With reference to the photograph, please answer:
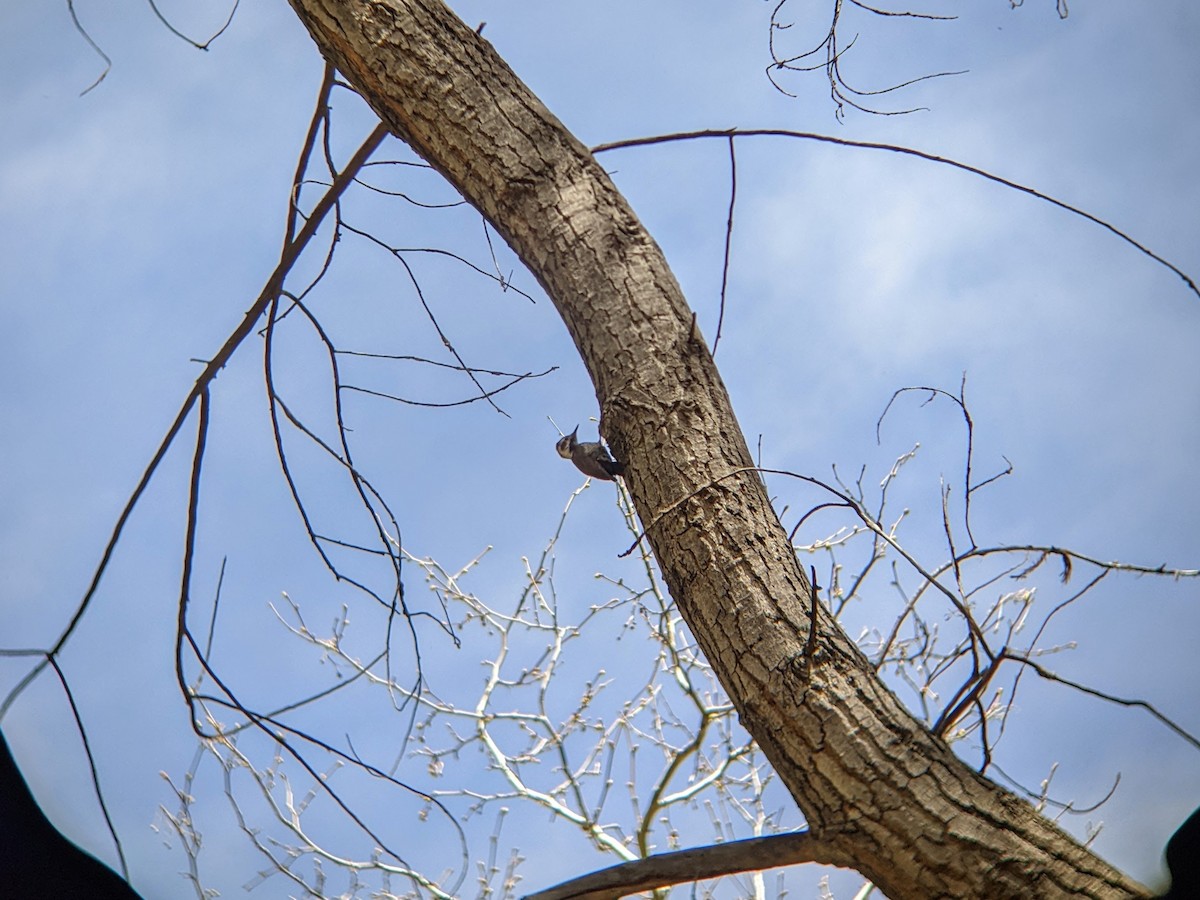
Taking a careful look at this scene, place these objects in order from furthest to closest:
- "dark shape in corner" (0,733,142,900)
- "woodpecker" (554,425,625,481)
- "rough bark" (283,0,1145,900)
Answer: "woodpecker" (554,425,625,481) < "rough bark" (283,0,1145,900) < "dark shape in corner" (0,733,142,900)

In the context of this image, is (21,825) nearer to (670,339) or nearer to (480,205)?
(670,339)

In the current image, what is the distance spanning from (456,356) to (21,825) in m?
1.33

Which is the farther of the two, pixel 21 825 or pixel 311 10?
pixel 311 10

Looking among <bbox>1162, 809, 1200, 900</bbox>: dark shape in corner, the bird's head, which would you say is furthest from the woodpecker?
<bbox>1162, 809, 1200, 900</bbox>: dark shape in corner

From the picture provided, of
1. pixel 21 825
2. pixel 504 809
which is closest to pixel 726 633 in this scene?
pixel 21 825

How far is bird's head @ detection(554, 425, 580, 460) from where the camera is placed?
1.61m

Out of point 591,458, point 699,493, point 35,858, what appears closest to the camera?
point 35,858

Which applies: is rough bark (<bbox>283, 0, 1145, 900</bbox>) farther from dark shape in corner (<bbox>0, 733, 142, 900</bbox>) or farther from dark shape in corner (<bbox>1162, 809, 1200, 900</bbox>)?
dark shape in corner (<bbox>0, 733, 142, 900</bbox>)

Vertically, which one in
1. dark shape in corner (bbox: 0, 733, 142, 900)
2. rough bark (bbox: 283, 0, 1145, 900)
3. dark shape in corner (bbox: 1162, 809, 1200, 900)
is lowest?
dark shape in corner (bbox: 0, 733, 142, 900)

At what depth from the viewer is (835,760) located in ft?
4.15

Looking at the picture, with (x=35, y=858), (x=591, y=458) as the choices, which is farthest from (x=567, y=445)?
(x=35, y=858)

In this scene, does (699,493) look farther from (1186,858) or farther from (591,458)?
(1186,858)

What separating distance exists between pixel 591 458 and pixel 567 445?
6cm

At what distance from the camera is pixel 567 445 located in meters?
1.62
